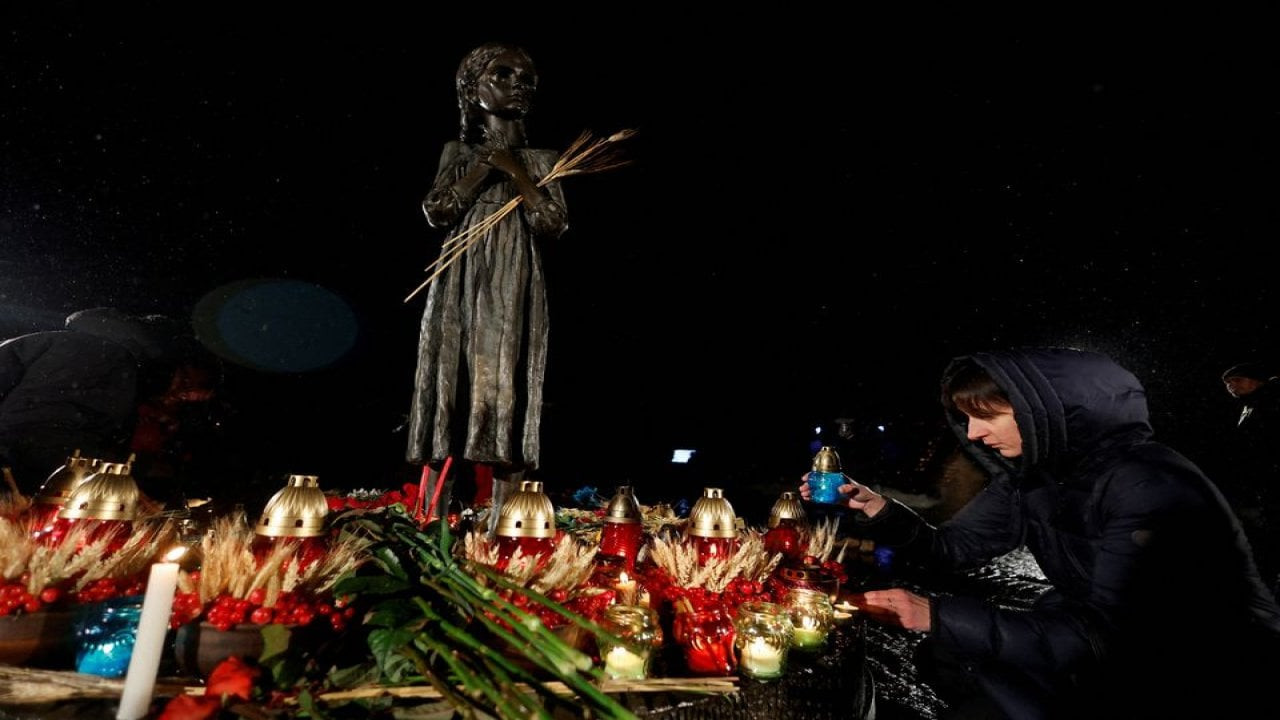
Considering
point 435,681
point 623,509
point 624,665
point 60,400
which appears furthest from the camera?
point 60,400

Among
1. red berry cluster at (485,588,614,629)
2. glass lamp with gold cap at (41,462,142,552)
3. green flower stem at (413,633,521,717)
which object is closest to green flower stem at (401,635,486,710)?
green flower stem at (413,633,521,717)

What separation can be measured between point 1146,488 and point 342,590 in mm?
3043

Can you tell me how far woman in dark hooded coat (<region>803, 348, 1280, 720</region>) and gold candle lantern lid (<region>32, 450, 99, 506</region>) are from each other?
3.59 meters

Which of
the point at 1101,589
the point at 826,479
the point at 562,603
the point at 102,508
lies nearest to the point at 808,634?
the point at 562,603

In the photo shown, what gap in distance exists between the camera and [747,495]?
37.9 ft

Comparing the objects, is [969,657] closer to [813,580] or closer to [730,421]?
[813,580]

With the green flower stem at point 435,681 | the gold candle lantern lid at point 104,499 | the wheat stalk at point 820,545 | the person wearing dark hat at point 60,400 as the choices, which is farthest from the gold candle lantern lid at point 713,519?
the person wearing dark hat at point 60,400

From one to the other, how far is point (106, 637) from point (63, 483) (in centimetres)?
140

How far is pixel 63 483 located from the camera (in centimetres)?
241

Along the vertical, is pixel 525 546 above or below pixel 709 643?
above

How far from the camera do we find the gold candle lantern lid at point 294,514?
1.91 m

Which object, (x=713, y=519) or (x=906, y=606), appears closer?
(x=906, y=606)

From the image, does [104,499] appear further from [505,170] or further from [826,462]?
[826,462]

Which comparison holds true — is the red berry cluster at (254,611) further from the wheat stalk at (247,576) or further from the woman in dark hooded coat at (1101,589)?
the woman in dark hooded coat at (1101,589)
